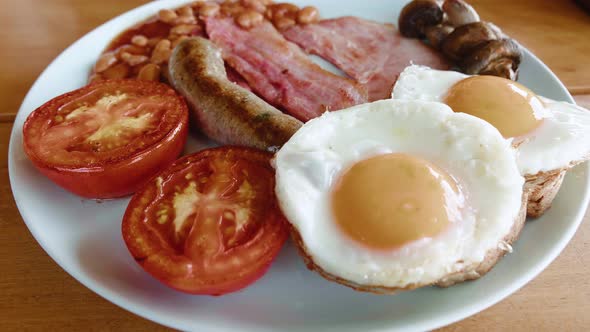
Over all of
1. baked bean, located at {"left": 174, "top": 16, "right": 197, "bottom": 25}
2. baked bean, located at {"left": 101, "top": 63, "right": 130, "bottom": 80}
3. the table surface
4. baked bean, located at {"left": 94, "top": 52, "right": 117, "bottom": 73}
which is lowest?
the table surface

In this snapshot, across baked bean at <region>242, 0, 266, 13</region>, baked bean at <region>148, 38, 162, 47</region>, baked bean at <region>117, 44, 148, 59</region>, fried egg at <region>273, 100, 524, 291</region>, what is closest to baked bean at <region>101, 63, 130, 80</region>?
baked bean at <region>117, 44, 148, 59</region>

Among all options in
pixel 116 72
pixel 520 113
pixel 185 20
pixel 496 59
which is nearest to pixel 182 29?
pixel 185 20

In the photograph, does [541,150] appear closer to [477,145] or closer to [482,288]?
[477,145]

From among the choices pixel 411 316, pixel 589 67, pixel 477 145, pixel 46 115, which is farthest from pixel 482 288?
pixel 589 67

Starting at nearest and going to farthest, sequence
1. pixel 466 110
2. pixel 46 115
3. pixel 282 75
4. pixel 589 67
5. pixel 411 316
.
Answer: pixel 411 316, pixel 466 110, pixel 46 115, pixel 282 75, pixel 589 67

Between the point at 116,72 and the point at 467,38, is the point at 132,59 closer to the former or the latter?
the point at 116,72

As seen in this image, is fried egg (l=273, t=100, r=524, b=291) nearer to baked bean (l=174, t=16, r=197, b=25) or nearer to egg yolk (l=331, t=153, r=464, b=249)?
egg yolk (l=331, t=153, r=464, b=249)
